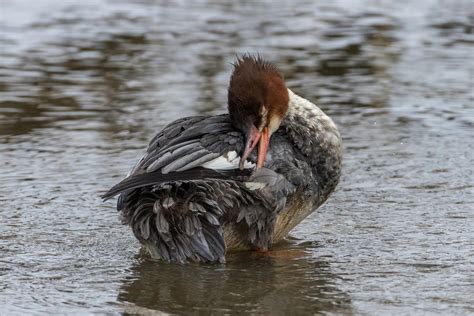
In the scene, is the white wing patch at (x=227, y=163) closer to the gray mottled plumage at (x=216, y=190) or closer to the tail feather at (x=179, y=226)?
the gray mottled plumage at (x=216, y=190)

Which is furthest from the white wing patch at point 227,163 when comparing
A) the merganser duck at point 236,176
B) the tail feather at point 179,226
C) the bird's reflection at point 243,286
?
the bird's reflection at point 243,286

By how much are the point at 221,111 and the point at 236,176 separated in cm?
294

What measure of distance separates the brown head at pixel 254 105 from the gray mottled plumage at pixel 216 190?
0.23 ft

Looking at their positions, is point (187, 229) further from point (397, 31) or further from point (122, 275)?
point (397, 31)

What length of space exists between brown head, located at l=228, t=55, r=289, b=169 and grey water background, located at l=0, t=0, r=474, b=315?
609mm

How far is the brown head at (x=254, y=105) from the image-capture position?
521 cm

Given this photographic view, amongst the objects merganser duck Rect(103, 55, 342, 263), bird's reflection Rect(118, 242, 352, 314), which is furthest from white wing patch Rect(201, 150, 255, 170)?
bird's reflection Rect(118, 242, 352, 314)

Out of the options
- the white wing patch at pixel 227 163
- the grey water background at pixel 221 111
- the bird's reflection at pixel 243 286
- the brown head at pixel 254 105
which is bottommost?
the bird's reflection at pixel 243 286

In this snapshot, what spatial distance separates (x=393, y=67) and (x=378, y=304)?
214 inches

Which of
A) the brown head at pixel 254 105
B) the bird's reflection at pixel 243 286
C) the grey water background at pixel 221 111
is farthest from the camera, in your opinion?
the brown head at pixel 254 105

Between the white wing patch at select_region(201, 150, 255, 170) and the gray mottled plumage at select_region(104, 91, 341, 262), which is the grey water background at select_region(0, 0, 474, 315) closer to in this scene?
the gray mottled plumage at select_region(104, 91, 341, 262)

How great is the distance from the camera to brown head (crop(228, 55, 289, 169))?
17.1ft

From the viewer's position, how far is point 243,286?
4754 millimetres

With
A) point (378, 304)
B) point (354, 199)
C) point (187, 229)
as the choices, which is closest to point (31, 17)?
point (354, 199)
